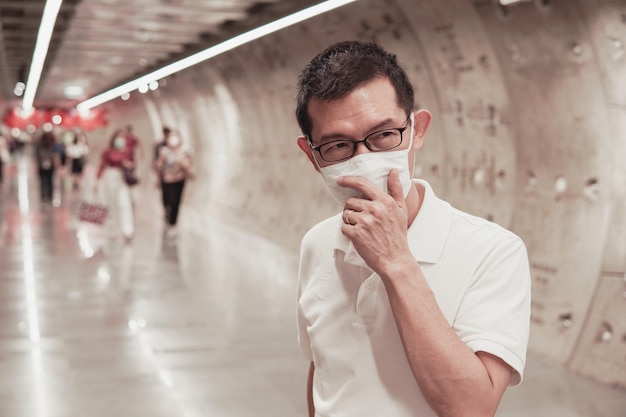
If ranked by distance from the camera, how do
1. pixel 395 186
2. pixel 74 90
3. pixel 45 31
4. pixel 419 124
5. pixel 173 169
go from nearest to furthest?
pixel 395 186
pixel 419 124
pixel 45 31
pixel 173 169
pixel 74 90

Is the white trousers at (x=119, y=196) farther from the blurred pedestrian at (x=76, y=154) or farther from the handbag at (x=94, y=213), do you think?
the blurred pedestrian at (x=76, y=154)

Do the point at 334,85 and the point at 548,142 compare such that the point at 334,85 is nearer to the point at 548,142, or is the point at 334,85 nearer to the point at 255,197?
the point at 548,142

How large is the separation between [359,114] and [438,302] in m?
0.47

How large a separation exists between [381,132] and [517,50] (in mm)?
5460

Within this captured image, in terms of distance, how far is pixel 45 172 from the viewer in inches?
813

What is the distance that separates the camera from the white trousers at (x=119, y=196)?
1431 centimetres

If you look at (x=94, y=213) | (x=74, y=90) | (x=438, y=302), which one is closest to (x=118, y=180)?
(x=94, y=213)

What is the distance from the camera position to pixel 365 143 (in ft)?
6.33

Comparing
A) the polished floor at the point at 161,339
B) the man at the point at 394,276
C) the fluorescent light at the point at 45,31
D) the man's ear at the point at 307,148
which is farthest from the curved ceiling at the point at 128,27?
the man at the point at 394,276

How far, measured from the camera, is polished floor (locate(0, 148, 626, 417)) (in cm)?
564

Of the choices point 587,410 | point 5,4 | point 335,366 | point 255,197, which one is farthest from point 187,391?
point 255,197

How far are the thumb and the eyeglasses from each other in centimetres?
9

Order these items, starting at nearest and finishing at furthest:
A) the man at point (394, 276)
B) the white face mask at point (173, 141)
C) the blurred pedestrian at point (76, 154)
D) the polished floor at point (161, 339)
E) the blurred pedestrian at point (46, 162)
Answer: the man at point (394, 276) < the polished floor at point (161, 339) < the white face mask at point (173, 141) < the blurred pedestrian at point (46, 162) < the blurred pedestrian at point (76, 154)

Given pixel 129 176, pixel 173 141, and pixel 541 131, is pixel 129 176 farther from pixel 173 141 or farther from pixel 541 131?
pixel 541 131
